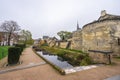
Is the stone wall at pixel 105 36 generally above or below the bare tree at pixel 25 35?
below

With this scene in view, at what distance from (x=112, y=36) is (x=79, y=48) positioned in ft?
29.0

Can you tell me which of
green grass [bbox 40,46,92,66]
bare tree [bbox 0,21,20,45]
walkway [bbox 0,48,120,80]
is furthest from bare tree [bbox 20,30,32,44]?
walkway [bbox 0,48,120,80]

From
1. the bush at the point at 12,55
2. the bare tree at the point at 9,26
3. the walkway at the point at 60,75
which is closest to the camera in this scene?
the walkway at the point at 60,75

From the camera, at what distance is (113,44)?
34.8 ft

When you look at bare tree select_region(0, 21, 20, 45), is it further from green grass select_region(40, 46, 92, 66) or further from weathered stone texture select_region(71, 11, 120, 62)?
weathered stone texture select_region(71, 11, 120, 62)

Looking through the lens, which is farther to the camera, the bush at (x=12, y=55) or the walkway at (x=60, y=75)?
the bush at (x=12, y=55)

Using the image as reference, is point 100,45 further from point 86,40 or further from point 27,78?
point 27,78

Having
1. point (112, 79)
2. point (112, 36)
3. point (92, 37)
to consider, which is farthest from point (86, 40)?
point (112, 79)

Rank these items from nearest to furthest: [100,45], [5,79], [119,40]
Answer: [5,79] < [119,40] < [100,45]

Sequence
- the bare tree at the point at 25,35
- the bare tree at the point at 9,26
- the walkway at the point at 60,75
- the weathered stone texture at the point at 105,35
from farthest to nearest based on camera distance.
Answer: the bare tree at the point at 25,35 < the bare tree at the point at 9,26 < the weathered stone texture at the point at 105,35 < the walkway at the point at 60,75

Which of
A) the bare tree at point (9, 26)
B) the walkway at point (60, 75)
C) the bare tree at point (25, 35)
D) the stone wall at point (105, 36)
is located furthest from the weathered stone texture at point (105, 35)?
the bare tree at point (25, 35)

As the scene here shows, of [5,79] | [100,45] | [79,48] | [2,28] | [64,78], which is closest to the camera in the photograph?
[64,78]

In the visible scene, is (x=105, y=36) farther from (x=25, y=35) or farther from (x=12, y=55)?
(x=25, y=35)

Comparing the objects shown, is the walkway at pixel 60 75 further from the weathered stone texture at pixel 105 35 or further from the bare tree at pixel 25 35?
the bare tree at pixel 25 35
